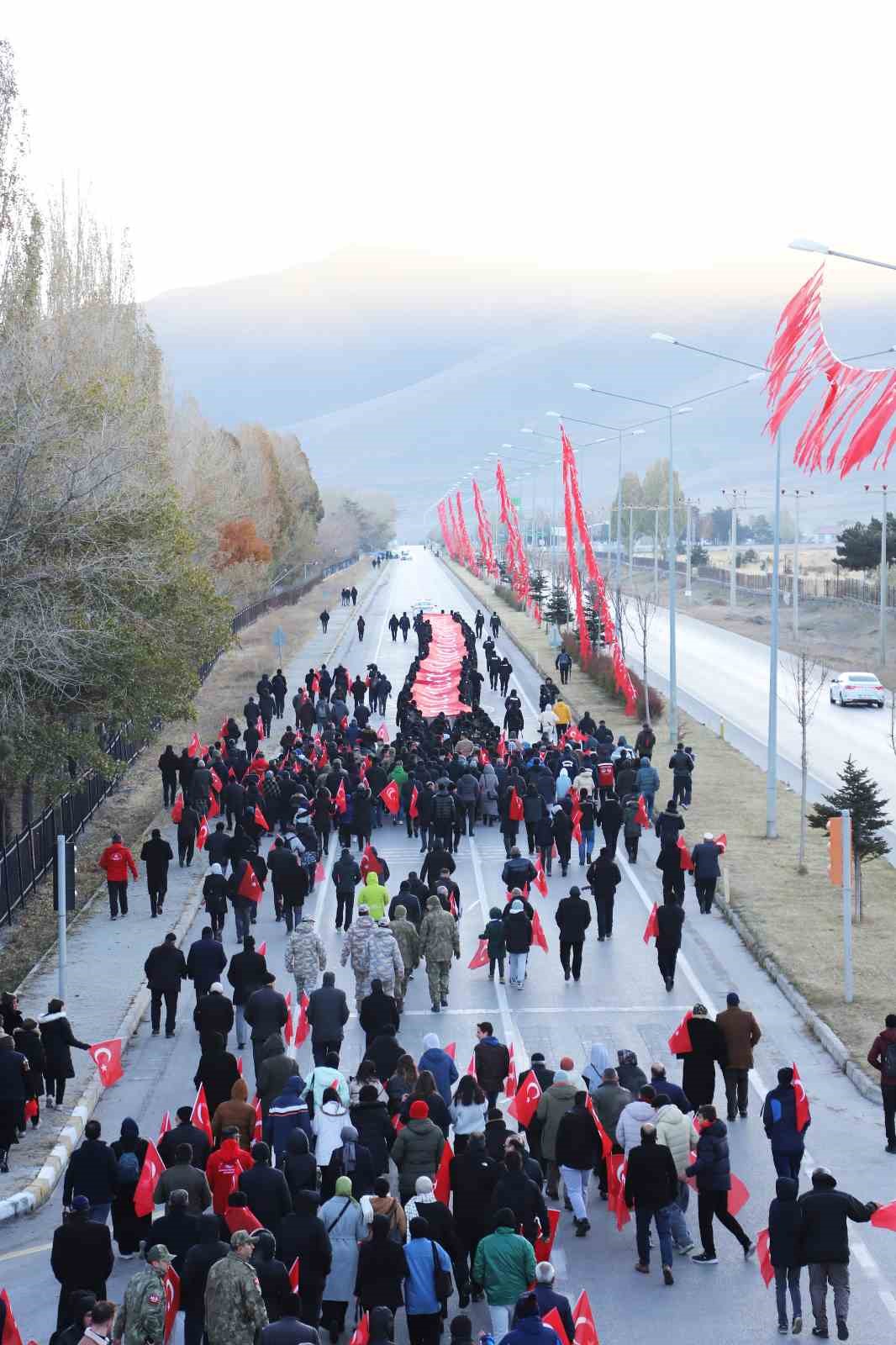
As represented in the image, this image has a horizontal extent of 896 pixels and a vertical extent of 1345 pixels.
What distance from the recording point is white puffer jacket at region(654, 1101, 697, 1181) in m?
12.1

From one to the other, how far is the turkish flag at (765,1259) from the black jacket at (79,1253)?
437 centimetres

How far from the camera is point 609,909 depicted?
22.0m

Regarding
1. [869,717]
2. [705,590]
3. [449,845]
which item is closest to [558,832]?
[449,845]

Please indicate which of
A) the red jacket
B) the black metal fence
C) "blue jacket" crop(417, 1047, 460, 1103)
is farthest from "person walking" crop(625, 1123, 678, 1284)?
the red jacket

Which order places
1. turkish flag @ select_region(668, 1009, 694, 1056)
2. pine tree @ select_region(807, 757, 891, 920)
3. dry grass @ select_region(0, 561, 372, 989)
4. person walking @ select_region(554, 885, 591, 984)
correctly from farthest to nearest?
pine tree @ select_region(807, 757, 891, 920), dry grass @ select_region(0, 561, 372, 989), person walking @ select_region(554, 885, 591, 984), turkish flag @ select_region(668, 1009, 694, 1056)

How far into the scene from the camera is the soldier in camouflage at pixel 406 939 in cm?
1844

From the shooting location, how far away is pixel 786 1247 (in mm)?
10727

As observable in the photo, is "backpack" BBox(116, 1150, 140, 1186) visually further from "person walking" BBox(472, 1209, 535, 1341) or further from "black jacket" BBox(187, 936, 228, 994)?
"black jacket" BBox(187, 936, 228, 994)

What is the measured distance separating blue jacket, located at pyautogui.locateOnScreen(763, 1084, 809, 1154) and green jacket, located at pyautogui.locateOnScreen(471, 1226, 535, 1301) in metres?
3.03

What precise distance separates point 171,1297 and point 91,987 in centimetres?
1031

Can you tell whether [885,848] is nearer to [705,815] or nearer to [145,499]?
[705,815]

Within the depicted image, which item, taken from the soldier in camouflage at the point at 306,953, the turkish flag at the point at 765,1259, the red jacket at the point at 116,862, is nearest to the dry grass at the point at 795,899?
the turkish flag at the point at 765,1259

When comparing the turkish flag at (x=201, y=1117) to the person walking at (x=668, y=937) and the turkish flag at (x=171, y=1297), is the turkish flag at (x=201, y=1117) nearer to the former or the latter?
the turkish flag at (x=171, y=1297)

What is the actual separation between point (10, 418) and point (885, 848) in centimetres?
1441
